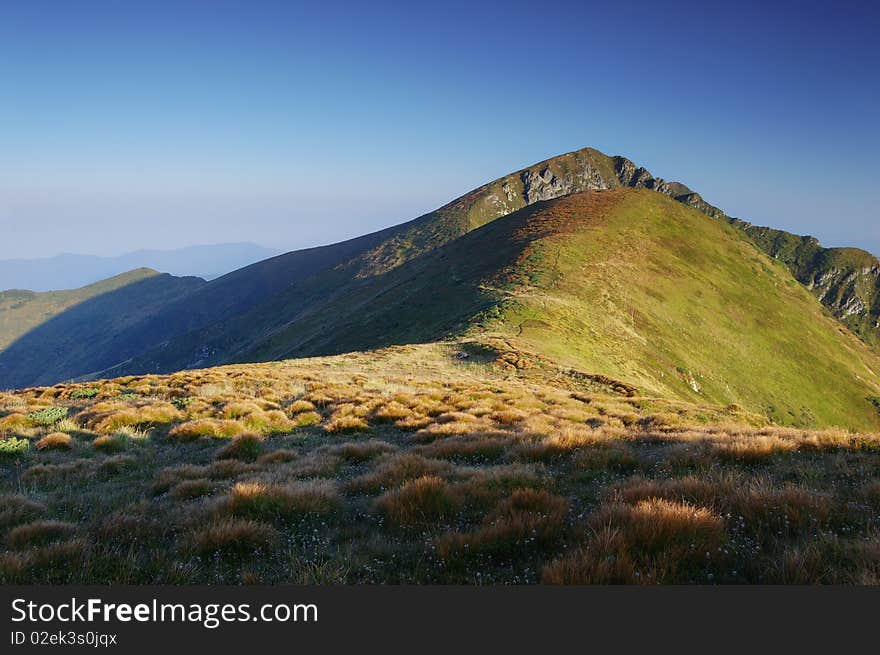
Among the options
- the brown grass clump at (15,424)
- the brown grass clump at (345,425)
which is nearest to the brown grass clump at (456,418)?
the brown grass clump at (345,425)

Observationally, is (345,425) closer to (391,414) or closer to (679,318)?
(391,414)

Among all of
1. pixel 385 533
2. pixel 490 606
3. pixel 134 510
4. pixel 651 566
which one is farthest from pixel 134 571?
pixel 651 566

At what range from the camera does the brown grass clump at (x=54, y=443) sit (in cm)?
1112

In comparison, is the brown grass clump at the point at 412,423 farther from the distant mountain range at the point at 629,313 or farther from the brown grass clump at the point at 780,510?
the distant mountain range at the point at 629,313

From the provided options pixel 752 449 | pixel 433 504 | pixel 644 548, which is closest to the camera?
pixel 644 548

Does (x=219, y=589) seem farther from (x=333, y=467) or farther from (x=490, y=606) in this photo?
(x=333, y=467)

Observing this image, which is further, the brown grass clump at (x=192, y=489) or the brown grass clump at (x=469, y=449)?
the brown grass clump at (x=469, y=449)

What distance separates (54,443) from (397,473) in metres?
9.75

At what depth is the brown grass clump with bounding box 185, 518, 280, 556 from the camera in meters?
5.33

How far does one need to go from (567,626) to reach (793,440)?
7.89m

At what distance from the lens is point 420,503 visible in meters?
6.20

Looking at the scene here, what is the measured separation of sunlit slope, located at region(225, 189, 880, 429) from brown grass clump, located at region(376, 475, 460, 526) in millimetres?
26244

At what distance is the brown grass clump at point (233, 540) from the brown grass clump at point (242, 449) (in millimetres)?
4953

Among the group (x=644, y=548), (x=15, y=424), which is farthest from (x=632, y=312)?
(x=15, y=424)
